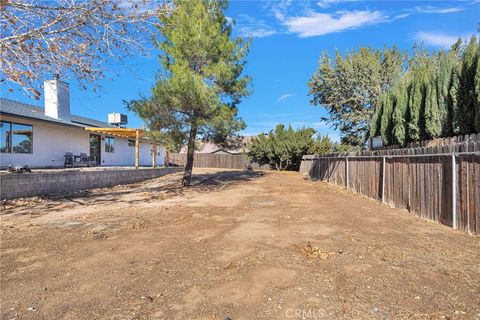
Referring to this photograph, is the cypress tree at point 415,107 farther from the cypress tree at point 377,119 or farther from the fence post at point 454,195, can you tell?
the fence post at point 454,195

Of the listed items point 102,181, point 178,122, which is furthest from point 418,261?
point 102,181

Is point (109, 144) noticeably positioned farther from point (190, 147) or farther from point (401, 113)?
point (401, 113)

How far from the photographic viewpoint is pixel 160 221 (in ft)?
23.1

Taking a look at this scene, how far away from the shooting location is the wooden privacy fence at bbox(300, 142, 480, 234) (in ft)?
18.3

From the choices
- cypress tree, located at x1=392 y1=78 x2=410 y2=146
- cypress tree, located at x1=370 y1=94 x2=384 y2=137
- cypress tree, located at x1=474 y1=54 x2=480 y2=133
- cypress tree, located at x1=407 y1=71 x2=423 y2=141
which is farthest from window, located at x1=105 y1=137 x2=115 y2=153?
cypress tree, located at x1=474 y1=54 x2=480 y2=133

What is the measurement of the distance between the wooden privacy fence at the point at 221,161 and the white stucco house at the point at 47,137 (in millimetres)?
15372

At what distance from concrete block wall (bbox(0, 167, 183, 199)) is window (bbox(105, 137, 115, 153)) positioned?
6.72m

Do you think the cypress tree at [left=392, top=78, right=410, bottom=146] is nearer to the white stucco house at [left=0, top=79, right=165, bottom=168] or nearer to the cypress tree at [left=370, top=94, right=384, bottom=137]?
the cypress tree at [left=370, top=94, right=384, bottom=137]

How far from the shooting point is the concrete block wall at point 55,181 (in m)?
9.27

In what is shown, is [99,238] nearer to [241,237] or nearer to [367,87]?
[241,237]

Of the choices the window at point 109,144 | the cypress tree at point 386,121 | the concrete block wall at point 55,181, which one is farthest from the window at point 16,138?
the cypress tree at point 386,121

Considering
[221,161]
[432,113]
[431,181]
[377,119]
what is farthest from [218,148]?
[431,181]

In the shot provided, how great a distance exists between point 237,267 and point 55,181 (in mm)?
8763

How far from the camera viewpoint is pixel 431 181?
689 centimetres
